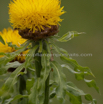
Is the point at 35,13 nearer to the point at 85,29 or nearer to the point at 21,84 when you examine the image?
the point at 21,84

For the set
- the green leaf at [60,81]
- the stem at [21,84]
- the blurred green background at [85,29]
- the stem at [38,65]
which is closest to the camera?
the green leaf at [60,81]

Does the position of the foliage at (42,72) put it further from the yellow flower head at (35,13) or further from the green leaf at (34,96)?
the yellow flower head at (35,13)

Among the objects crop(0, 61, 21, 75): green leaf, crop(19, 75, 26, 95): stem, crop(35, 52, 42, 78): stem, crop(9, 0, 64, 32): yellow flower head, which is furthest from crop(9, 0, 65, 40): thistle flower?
crop(19, 75, 26, 95): stem

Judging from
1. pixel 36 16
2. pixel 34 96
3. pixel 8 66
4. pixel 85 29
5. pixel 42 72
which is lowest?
pixel 34 96

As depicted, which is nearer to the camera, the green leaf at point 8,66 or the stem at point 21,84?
the green leaf at point 8,66

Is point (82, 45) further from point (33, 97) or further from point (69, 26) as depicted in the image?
point (33, 97)

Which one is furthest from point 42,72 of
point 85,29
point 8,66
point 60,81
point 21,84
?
point 85,29

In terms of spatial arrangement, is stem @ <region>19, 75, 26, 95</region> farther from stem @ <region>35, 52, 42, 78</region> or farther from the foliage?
stem @ <region>35, 52, 42, 78</region>

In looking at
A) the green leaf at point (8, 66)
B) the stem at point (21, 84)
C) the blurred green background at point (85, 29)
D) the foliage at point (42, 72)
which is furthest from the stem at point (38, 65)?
the blurred green background at point (85, 29)
